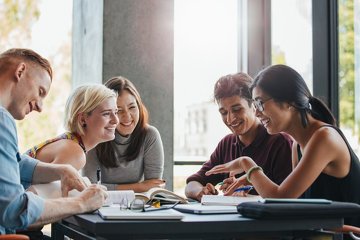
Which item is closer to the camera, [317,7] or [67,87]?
[317,7]

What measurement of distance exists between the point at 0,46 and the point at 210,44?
1.79m

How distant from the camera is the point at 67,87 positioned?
208 inches

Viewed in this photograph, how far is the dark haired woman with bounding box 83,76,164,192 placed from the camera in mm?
3746

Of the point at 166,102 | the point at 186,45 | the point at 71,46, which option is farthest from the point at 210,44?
the point at 71,46

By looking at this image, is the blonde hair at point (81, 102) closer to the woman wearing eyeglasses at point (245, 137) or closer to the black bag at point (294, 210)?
the woman wearing eyeglasses at point (245, 137)

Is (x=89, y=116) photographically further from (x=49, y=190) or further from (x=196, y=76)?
(x=196, y=76)

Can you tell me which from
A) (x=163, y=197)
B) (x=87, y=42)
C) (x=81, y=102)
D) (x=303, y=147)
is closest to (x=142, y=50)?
(x=87, y=42)

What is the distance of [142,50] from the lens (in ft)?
15.8

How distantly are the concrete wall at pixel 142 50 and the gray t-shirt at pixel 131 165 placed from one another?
2.77 ft

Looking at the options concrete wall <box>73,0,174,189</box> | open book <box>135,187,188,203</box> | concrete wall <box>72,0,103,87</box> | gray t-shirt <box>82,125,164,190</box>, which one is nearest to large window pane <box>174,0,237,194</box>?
concrete wall <box>73,0,174,189</box>

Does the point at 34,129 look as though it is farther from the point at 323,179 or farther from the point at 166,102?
the point at 323,179

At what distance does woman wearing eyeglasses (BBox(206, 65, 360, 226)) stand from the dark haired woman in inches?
40.3

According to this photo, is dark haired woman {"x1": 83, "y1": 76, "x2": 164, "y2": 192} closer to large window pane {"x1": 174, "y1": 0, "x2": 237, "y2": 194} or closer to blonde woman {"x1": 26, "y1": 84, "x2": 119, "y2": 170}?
blonde woman {"x1": 26, "y1": 84, "x2": 119, "y2": 170}

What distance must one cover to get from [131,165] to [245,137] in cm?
77
